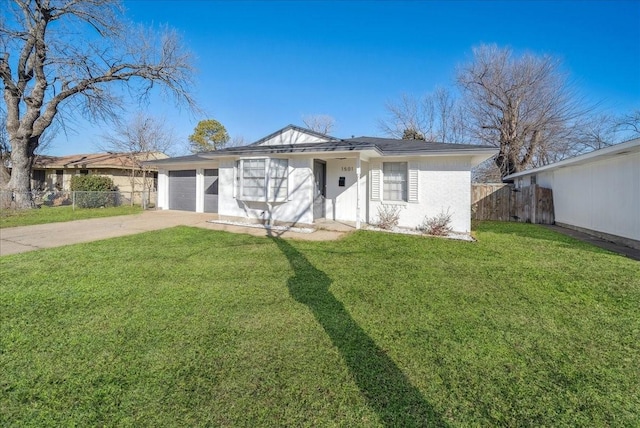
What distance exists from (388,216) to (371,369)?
720 cm

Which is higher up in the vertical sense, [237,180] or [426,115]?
[426,115]

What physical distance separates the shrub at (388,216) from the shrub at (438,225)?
0.83m

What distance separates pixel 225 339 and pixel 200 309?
82 cm

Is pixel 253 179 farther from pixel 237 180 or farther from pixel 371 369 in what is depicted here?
pixel 371 369

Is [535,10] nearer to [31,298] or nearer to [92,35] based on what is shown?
[31,298]

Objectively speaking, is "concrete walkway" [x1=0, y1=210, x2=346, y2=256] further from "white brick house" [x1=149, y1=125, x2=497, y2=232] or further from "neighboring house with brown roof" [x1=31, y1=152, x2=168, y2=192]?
"neighboring house with brown roof" [x1=31, y1=152, x2=168, y2=192]

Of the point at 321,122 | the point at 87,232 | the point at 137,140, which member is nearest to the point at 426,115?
the point at 321,122

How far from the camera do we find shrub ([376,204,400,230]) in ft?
30.0

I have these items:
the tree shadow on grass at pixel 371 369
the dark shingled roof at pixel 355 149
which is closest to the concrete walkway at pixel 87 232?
the dark shingled roof at pixel 355 149

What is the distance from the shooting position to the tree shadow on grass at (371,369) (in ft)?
6.40

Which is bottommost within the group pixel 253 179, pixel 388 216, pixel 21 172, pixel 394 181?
pixel 388 216

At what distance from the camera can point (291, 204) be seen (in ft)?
31.8

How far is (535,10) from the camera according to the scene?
458 inches

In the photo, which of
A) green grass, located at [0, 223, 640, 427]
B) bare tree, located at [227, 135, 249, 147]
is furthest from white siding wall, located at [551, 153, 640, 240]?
bare tree, located at [227, 135, 249, 147]
